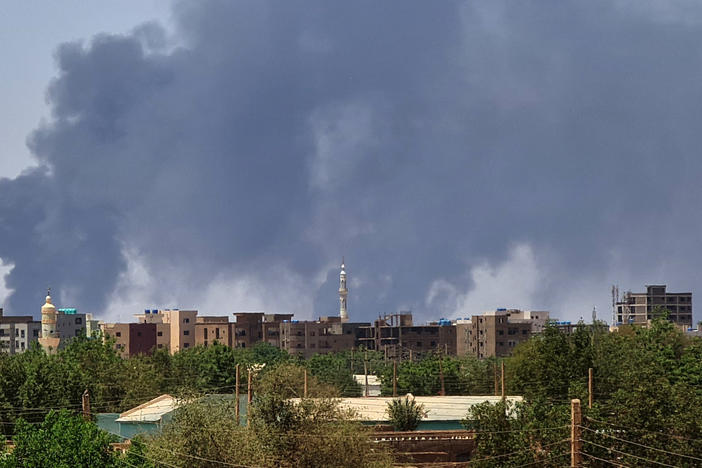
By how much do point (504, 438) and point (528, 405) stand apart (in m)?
9.04

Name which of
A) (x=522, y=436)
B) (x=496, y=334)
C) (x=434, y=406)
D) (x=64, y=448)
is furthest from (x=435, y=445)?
(x=496, y=334)

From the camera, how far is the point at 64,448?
4269 cm

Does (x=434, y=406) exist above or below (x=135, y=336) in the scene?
below

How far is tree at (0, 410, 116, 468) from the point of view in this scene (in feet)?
139

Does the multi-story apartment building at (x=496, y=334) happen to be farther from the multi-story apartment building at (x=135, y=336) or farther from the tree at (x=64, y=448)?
the tree at (x=64, y=448)

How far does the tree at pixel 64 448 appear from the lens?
4250 centimetres

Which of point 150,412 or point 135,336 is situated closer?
point 150,412

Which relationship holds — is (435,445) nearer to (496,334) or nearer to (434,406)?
(434,406)

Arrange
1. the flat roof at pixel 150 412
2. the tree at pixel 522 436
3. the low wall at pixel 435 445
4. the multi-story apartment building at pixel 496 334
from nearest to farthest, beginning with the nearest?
1. the tree at pixel 522 436
2. the low wall at pixel 435 445
3. the flat roof at pixel 150 412
4. the multi-story apartment building at pixel 496 334

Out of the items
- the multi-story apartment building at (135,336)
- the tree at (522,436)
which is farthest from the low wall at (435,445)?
the multi-story apartment building at (135,336)

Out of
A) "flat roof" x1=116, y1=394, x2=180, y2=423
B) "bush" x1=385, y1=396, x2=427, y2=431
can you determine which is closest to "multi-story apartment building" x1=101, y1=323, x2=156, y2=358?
"flat roof" x1=116, y1=394, x2=180, y2=423

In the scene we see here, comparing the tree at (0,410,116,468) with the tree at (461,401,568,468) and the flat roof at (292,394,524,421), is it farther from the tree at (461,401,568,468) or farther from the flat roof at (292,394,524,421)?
the flat roof at (292,394,524,421)

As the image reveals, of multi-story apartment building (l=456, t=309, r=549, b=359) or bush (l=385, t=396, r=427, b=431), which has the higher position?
multi-story apartment building (l=456, t=309, r=549, b=359)

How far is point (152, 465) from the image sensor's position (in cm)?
4181
